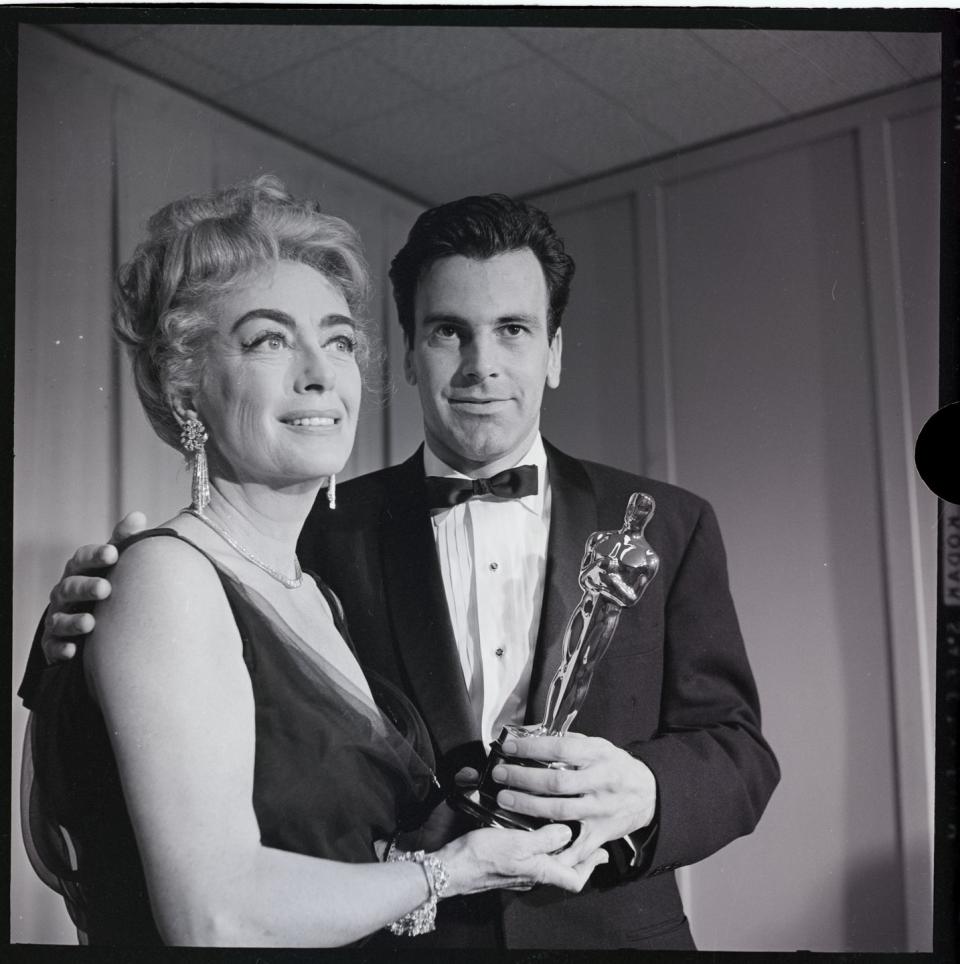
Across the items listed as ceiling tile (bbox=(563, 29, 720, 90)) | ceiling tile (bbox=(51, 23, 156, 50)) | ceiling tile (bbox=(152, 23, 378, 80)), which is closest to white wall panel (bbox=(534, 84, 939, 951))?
ceiling tile (bbox=(563, 29, 720, 90))

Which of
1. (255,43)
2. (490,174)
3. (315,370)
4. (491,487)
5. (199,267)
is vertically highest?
(255,43)

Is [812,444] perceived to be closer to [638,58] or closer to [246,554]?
[638,58]

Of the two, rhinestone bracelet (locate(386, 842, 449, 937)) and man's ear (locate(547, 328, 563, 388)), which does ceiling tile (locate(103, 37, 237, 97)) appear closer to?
man's ear (locate(547, 328, 563, 388))

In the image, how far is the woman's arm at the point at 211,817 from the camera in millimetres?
1409

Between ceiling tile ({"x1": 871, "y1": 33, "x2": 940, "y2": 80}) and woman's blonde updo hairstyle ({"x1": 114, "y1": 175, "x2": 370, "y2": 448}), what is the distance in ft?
3.02

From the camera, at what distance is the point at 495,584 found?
61.1 inches

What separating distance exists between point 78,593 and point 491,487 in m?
0.64

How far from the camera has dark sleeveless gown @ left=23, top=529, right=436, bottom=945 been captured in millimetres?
1451

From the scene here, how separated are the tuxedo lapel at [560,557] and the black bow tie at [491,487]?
0.04 metres

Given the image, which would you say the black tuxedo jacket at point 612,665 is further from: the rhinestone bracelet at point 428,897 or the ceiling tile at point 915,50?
the ceiling tile at point 915,50

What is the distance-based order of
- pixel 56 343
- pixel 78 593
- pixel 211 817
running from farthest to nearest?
pixel 56 343, pixel 78 593, pixel 211 817

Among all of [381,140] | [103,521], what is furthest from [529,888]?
[381,140]

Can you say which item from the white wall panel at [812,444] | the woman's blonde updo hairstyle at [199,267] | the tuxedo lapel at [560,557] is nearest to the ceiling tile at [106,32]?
the woman's blonde updo hairstyle at [199,267]

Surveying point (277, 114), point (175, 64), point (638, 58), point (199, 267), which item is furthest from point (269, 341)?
point (638, 58)
